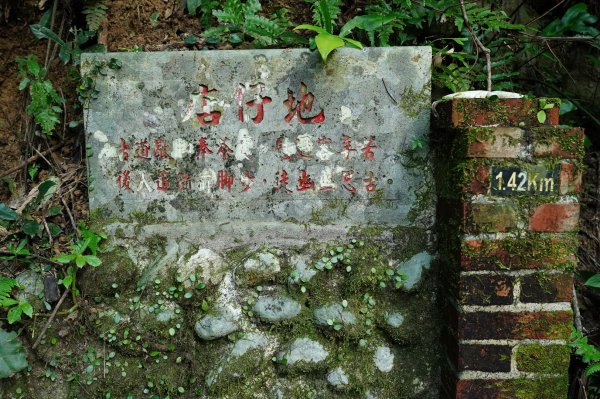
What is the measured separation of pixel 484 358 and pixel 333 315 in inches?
24.0

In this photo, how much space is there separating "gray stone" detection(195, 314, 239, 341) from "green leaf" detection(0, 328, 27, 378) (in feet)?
2.38

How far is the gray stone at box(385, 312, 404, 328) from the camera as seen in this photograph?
6.31 ft

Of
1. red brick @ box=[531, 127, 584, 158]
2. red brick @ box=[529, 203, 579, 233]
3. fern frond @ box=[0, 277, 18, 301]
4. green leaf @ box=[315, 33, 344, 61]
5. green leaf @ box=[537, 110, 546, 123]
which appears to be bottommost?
fern frond @ box=[0, 277, 18, 301]

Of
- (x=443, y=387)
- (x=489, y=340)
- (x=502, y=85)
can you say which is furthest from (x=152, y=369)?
(x=502, y=85)

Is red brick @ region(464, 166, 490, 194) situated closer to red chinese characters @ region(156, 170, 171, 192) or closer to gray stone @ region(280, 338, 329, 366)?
gray stone @ region(280, 338, 329, 366)

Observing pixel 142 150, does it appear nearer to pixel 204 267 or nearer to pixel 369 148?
pixel 204 267

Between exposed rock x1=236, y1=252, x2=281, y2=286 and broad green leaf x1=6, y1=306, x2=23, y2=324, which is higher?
exposed rock x1=236, y1=252, x2=281, y2=286

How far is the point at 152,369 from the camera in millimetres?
1918

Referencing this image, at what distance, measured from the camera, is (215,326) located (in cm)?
189

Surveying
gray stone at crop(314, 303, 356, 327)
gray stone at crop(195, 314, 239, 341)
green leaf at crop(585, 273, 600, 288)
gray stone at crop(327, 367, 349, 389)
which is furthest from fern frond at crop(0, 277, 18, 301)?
green leaf at crop(585, 273, 600, 288)

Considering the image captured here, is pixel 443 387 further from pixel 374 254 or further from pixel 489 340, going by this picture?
pixel 374 254

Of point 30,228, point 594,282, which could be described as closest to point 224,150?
point 30,228

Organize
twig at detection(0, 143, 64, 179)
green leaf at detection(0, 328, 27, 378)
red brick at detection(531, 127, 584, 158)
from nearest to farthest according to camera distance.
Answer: red brick at detection(531, 127, 584, 158), green leaf at detection(0, 328, 27, 378), twig at detection(0, 143, 64, 179)

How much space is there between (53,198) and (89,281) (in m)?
0.50
